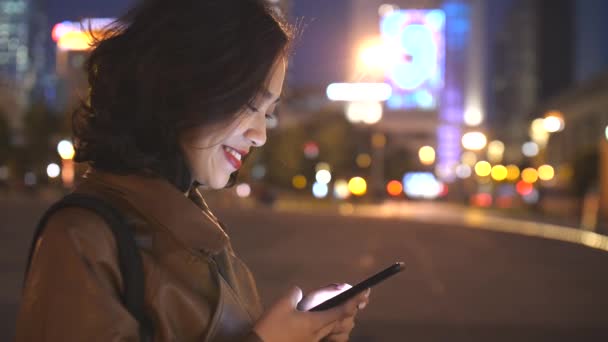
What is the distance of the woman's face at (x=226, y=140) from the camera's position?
156cm

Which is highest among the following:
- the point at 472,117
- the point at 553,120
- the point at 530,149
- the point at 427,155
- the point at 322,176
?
the point at 553,120

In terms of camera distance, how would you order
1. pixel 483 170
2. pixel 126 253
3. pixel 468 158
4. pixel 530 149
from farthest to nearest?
pixel 468 158, pixel 483 170, pixel 530 149, pixel 126 253

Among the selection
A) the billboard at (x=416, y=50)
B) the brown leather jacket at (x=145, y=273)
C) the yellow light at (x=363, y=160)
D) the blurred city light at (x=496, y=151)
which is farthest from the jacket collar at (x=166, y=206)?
the blurred city light at (x=496, y=151)

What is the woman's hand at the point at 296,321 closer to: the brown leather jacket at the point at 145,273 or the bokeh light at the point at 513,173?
the brown leather jacket at the point at 145,273

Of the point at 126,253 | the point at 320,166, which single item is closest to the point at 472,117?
the point at 320,166

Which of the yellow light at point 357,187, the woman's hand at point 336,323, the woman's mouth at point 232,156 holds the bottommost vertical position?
the yellow light at point 357,187

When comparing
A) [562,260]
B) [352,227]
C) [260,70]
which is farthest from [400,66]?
[260,70]

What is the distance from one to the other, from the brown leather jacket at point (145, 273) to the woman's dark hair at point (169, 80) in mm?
75

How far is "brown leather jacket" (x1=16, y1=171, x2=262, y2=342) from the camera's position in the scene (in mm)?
1241

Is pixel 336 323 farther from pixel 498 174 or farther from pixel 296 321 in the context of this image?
pixel 498 174

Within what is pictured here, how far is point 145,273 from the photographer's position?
1317 mm

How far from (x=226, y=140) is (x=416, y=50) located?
349 feet

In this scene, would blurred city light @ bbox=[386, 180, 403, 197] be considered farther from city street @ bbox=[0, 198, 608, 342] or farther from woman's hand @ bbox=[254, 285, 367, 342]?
woman's hand @ bbox=[254, 285, 367, 342]

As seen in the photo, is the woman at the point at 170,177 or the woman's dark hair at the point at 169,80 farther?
the woman's dark hair at the point at 169,80
